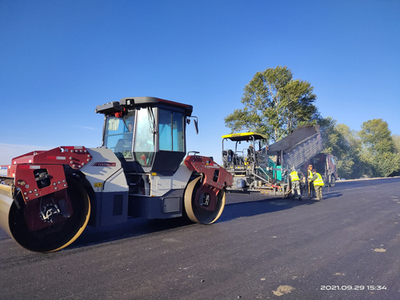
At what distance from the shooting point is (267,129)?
22594 mm

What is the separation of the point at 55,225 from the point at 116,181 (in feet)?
3.57

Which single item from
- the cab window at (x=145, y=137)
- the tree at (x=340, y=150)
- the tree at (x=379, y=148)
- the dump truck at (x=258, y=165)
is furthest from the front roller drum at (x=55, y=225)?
the tree at (x=379, y=148)

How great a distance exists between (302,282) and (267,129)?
20.2m

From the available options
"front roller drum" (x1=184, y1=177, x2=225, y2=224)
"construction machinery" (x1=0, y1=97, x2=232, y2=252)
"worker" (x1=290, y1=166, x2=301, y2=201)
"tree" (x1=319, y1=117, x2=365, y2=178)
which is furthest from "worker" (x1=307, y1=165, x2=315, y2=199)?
"tree" (x1=319, y1=117, x2=365, y2=178)

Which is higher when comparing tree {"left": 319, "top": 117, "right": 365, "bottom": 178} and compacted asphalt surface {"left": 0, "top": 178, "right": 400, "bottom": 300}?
tree {"left": 319, "top": 117, "right": 365, "bottom": 178}

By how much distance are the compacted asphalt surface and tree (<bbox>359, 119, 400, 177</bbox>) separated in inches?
1477

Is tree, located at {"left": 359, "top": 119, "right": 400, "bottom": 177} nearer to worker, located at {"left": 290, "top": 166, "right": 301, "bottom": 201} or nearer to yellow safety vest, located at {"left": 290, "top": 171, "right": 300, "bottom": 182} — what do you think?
worker, located at {"left": 290, "top": 166, "right": 301, "bottom": 201}

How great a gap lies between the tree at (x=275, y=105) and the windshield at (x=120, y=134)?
58.8 ft

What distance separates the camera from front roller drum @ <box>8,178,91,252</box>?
3855 mm

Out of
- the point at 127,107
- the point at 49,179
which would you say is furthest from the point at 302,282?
the point at 127,107

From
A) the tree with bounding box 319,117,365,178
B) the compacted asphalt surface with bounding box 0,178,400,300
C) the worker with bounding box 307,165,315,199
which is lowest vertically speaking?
the compacted asphalt surface with bounding box 0,178,400,300

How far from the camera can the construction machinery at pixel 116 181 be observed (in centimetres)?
389

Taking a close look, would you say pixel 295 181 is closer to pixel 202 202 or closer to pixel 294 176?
pixel 294 176

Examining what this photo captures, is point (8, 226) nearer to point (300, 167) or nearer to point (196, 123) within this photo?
point (196, 123)
